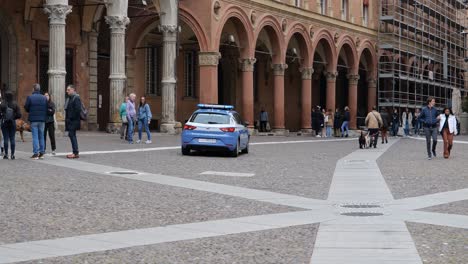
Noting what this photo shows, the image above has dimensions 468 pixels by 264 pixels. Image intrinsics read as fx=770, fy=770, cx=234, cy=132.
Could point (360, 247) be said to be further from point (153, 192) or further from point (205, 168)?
point (205, 168)

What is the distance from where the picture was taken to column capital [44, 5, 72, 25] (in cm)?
2728

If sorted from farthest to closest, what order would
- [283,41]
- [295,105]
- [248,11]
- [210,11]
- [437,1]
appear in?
[437,1]
[295,105]
[283,41]
[248,11]
[210,11]

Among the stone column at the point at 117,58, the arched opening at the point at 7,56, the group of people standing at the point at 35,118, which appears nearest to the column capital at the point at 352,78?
the stone column at the point at 117,58

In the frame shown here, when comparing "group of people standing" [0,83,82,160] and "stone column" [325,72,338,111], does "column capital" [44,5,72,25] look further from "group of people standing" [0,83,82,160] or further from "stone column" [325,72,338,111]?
"stone column" [325,72,338,111]

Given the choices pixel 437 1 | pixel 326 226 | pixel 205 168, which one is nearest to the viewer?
pixel 326 226

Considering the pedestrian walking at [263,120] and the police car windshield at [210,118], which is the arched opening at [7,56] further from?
the pedestrian walking at [263,120]

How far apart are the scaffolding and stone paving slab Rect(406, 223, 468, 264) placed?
150ft

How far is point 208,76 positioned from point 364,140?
992 cm

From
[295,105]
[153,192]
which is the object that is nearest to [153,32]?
[295,105]

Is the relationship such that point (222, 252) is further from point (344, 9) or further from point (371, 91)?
point (371, 91)

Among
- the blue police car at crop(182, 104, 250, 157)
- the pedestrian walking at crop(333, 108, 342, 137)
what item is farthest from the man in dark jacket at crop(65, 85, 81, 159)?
the pedestrian walking at crop(333, 108, 342, 137)

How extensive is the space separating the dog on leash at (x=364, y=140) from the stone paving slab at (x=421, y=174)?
5.82 m

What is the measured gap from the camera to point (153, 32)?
40.4 metres

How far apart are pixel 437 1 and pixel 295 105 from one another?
17.1 m
